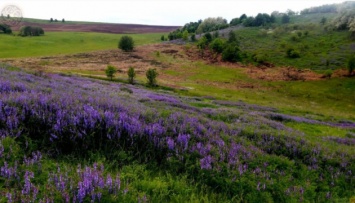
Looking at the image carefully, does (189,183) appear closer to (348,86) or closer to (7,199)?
(7,199)

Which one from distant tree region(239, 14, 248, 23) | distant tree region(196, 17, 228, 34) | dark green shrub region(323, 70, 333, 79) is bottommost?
dark green shrub region(323, 70, 333, 79)

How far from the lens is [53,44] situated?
4200 inches

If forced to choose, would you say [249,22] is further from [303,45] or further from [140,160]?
[140,160]

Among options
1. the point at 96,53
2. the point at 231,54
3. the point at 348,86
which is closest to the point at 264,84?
the point at 348,86

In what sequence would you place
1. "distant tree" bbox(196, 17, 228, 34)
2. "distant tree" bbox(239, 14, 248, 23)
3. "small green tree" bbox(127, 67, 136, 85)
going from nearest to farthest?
"small green tree" bbox(127, 67, 136, 85) < "distant tree" bbox(196, 17, 228, 34) < "distant tree" bbox(239, 14, 248, 23)

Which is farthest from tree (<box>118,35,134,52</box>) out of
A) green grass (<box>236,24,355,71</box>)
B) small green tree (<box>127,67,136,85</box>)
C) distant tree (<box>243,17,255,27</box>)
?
distant tree (<box>243,17,255,27</box>)

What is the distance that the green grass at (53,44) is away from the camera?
287 feet

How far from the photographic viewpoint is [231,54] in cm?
8619

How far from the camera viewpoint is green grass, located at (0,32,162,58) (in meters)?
87.3

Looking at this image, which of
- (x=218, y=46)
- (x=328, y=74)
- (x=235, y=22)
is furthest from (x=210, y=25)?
(x=328, y=74)

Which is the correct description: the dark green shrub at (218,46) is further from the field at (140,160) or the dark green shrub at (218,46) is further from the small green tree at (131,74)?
the field at (140,160)

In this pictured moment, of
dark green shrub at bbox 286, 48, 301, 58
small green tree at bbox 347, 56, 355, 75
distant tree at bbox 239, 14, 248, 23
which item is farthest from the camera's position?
distant tree at bbox 239, 14, 248, 23

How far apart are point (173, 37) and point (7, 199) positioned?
130491 mm

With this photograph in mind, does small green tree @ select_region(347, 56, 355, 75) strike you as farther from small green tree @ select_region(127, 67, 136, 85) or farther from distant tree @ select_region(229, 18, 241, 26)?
distant tree @ select_region(229, 18, 241, 26)
